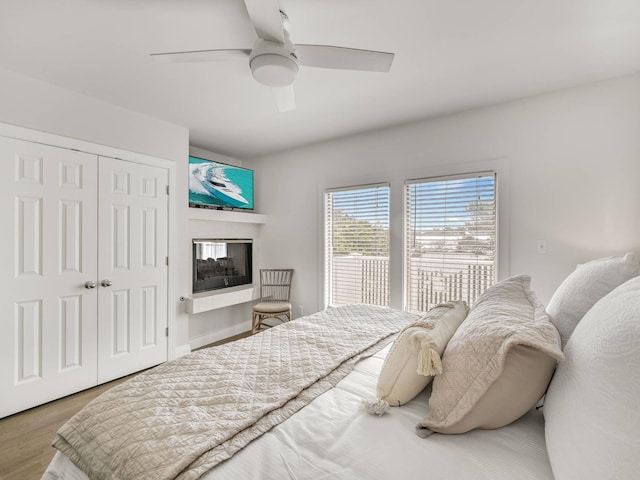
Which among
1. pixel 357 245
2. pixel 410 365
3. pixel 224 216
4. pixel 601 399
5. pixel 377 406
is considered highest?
pixel 224 216

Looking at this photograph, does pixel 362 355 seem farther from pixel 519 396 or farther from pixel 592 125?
pixel 592 125

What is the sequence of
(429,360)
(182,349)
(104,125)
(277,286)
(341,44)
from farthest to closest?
(277,286) < (182,349) < (104,125) < (341,44) < (429,360)

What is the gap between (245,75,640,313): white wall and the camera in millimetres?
2359

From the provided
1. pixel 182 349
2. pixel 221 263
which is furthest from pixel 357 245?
pixel 182 349

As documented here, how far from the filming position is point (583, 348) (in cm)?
78

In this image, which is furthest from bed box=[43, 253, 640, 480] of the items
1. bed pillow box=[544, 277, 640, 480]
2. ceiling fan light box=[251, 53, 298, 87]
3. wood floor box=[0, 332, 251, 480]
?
ceiling fan light box=[251, 53, 298, 87]

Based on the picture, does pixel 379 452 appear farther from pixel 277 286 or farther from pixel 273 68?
pixel 277 286

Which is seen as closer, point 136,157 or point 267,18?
→ point 267,18

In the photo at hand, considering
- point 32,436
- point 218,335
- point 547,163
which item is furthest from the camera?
point 218,335

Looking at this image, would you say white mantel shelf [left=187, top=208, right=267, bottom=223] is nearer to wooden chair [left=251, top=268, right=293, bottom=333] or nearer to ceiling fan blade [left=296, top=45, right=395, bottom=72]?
wooden chair [left=251, top=268, right=293, bottom=333]

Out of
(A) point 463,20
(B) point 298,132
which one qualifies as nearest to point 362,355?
(A) point 463,20

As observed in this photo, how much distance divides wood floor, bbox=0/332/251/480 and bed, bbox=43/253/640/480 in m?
1.08

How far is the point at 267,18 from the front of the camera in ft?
4.76

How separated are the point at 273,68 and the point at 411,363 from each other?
5.21 feet
